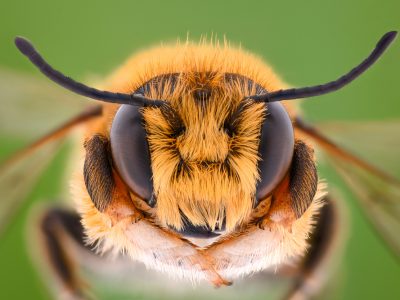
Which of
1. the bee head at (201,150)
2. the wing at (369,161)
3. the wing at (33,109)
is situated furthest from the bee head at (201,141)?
the wing at (33,109)

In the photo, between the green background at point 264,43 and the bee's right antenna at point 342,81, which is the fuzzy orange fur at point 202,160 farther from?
the green background at point 264,43

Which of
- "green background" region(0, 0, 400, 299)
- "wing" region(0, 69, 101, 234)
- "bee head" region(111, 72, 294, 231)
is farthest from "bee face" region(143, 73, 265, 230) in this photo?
"green background" region(0, 0, 400, 299)

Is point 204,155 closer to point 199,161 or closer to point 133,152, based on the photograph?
point 199,161

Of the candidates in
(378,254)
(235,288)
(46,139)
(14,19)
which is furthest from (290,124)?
(14,19)

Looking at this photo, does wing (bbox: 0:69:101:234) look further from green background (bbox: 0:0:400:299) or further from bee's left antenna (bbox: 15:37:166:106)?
bee's left antenna (bbox: 15:37:166:106)

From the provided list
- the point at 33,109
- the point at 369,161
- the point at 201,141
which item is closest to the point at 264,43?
the point at 33,109

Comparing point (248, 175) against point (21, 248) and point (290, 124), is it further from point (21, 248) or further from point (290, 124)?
point (21, 248)

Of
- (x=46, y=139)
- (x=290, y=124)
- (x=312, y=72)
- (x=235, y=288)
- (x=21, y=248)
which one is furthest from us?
(x=312, y=72)
